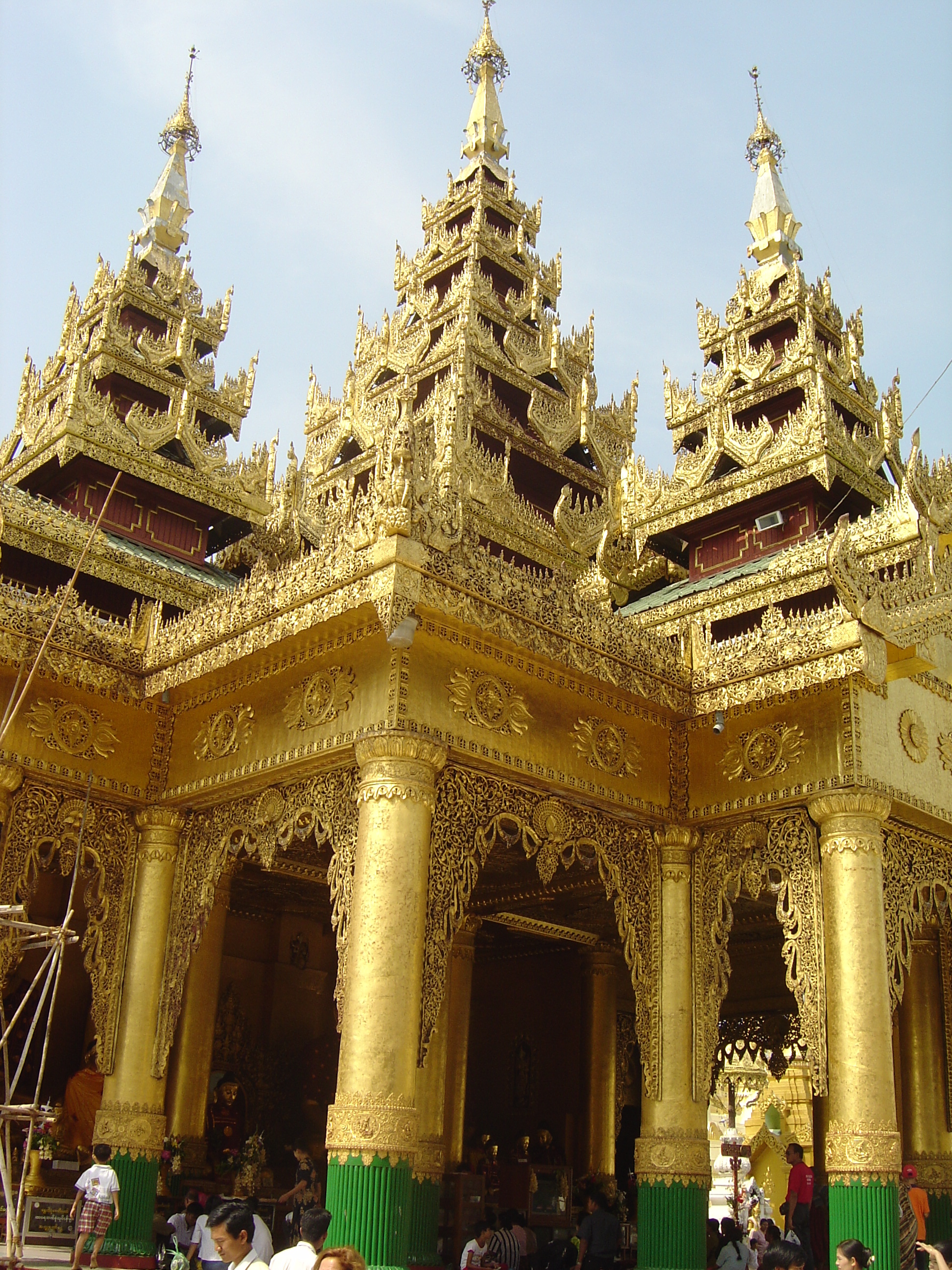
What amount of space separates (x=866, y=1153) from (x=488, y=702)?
4.67 metres

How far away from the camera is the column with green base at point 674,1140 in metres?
10.7

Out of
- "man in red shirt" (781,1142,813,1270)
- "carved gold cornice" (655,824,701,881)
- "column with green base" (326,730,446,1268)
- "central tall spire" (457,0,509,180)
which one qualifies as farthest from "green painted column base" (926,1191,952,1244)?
"central tall spire" (457,0,509,180)

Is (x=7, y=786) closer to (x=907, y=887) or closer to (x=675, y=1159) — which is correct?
(x=675, y=1159)

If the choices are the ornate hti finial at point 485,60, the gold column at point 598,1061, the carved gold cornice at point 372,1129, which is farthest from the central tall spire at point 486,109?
the carved gold cornice at point 372,1129

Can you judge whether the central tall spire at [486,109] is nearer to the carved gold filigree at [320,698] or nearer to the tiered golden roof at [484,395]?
the tiered golden roof at [484,395]

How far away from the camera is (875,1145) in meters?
9.61

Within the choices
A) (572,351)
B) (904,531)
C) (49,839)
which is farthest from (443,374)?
(49,839)

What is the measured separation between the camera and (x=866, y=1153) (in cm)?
960

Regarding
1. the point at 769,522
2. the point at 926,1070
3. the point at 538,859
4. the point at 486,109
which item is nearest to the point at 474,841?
the point at 538,859

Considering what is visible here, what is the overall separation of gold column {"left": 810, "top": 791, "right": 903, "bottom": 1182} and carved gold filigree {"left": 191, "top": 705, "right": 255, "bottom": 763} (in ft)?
17.0

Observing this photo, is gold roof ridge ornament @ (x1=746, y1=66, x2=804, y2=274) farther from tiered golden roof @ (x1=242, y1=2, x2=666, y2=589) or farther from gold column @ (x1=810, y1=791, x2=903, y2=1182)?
gold column @ (x1=810, y1=791, x2=903, y2=1182)

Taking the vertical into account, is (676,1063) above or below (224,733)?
below

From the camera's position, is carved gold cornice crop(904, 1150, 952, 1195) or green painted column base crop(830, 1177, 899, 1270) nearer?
green painted column base crop(830, 1177, 899, 1270)

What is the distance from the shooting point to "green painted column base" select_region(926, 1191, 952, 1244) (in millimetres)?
12898
